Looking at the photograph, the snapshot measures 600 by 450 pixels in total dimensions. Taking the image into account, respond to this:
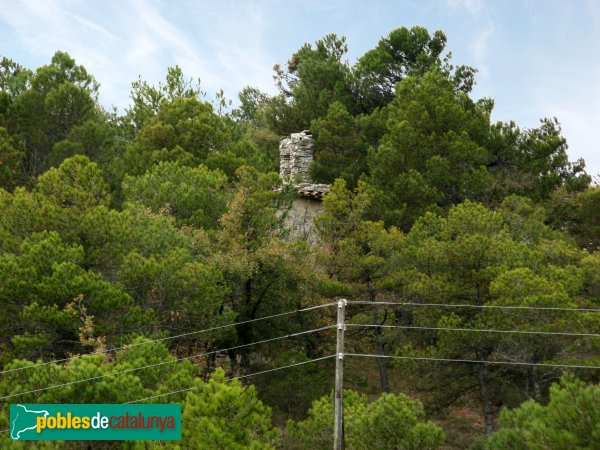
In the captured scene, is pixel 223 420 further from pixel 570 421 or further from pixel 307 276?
pixel 307 276

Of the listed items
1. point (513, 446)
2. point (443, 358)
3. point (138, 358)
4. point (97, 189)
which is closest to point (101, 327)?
point (138, 358)

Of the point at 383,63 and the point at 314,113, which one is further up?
the point at 383,63

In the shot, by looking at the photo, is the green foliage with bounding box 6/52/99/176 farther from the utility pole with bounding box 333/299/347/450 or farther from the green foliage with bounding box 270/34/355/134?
the utility pole with bounding box 333/299/347/450

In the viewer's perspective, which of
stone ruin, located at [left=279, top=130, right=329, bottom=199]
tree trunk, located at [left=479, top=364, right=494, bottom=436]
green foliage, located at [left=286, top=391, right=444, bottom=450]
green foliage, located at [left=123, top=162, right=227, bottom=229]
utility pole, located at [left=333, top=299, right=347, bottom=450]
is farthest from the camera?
stone ruin, located at [left=279, top=130, right=329, bottom=199]

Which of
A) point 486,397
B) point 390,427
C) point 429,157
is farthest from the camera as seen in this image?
point 429,157

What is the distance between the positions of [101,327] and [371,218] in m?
12.8

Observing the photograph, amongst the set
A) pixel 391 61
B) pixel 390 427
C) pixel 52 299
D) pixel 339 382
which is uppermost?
pixel 391 61

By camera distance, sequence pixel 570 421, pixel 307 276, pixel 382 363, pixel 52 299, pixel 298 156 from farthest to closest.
Result: pixel 298 156
pixel 382 363
pixel 307 276
pixel 52 299
pixel 570 421

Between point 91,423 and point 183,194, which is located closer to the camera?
point 91,423

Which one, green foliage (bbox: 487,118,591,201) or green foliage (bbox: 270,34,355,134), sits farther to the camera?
green foliage (bbox: 270,34,355,134)

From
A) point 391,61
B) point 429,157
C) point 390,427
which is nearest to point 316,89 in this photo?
point 391,61

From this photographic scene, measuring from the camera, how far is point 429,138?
1026 inches

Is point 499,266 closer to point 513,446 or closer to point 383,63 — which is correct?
point 513,446

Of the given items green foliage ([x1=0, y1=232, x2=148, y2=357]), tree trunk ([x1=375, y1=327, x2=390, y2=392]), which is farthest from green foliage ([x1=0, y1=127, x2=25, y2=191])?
tree trunk ([x1=375, y1=327, x2=390, y2=392])
